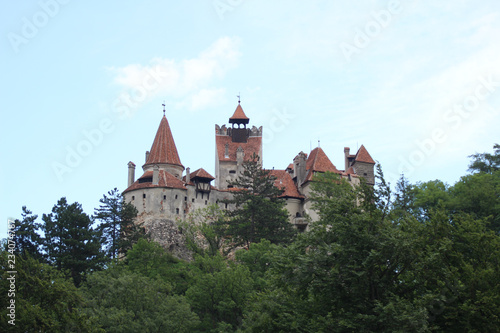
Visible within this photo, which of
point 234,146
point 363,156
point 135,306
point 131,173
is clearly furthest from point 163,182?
point 135,306

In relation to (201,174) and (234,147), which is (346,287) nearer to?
(201,174)

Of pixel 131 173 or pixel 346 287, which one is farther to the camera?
pixel 131 173

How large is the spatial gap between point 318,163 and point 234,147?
1034 centimetres


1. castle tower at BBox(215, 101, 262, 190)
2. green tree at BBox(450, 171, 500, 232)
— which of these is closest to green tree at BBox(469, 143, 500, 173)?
green tree at BBox(450, 171, 500, 232)

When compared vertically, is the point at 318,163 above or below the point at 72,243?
above

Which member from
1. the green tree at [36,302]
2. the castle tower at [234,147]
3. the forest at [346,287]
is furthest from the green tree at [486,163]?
the green tree at [36,302]

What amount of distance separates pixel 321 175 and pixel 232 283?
23.1 meters

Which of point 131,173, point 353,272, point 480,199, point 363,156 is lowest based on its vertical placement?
point 353,272

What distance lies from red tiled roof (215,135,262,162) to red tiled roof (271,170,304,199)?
156 inches

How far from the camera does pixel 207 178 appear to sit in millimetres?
69312

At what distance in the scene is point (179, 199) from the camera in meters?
67.7

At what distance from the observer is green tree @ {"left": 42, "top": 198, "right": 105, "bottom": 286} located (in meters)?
50.4

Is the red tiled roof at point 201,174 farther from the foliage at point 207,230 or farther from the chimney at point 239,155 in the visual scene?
the chimney at point 239,155

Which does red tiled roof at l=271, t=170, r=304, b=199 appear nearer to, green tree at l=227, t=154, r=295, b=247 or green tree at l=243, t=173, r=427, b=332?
green tree at l=227, t=154, r=295, b=247
